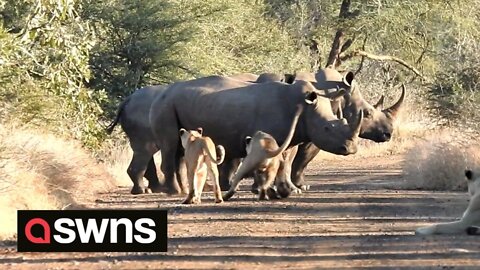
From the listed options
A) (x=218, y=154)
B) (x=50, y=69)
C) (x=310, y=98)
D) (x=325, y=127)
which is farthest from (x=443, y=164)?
(x=50, y=69)

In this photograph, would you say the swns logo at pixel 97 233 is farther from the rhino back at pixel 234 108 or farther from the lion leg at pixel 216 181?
the rhino back at pixel 234 108

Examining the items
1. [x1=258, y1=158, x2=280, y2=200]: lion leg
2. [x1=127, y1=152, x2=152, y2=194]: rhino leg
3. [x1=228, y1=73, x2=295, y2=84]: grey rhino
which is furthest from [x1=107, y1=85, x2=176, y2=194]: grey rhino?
[x1=258, y1=158, x2=280, y2=200]: lion leg

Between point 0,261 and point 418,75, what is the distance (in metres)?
26.4

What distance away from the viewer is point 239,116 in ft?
60.2

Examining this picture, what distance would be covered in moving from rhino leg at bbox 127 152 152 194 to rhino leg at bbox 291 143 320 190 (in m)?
2.55

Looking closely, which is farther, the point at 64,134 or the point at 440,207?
the point at 64,134

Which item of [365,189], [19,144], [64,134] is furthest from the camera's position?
[64,134]

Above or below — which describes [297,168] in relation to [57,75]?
below

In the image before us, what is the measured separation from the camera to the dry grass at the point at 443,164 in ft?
62.1

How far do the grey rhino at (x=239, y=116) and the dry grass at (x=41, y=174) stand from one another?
1.44 metres

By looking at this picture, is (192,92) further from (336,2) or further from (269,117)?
(336,2)

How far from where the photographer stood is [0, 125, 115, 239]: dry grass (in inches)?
571

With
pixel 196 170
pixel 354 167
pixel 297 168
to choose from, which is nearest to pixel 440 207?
pixel 196 170

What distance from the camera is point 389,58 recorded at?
35406 mm
